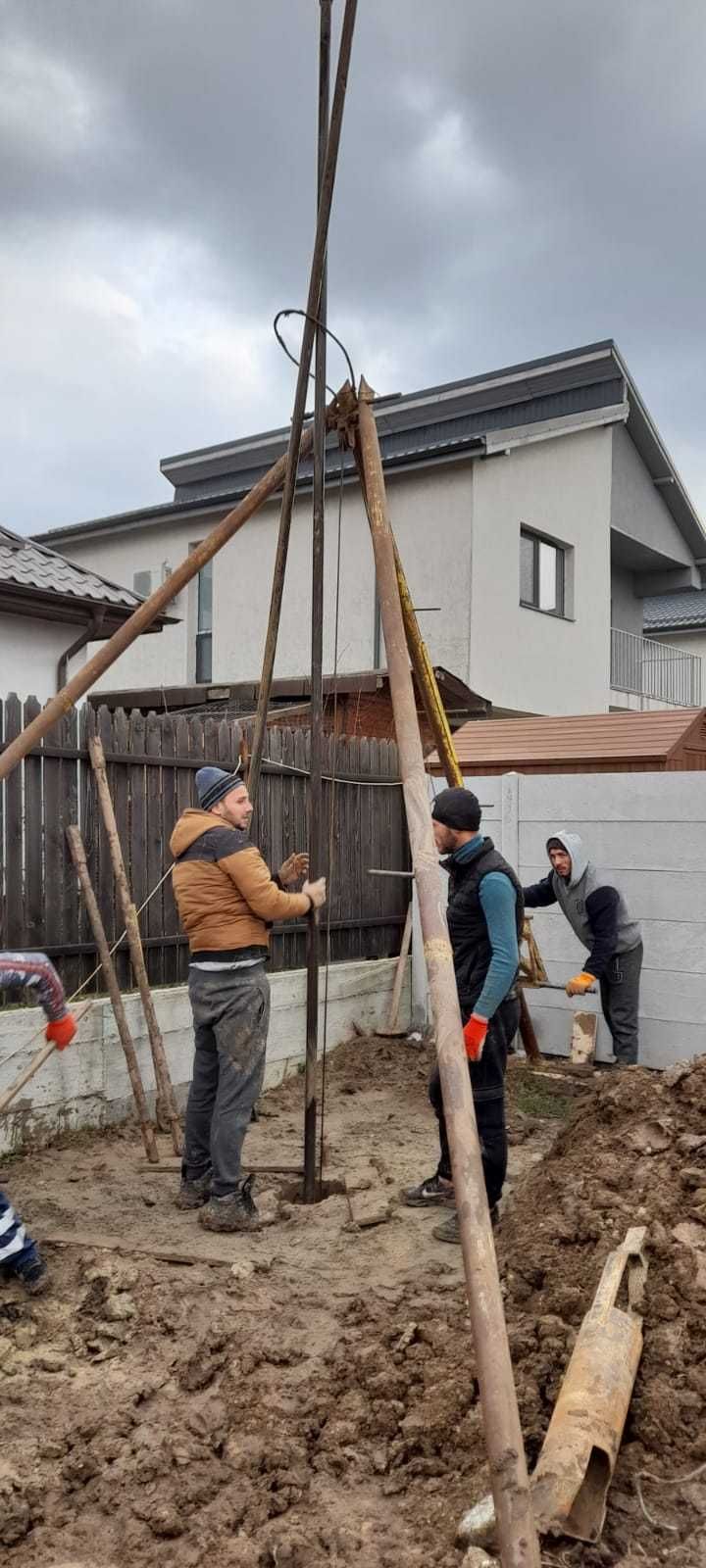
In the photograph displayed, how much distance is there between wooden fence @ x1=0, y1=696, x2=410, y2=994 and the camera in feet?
Result: 20.2

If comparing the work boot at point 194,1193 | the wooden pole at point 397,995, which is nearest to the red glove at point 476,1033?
the work boot at point 194,1193

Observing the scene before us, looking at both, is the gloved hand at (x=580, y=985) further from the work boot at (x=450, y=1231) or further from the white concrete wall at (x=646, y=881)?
the work boot at (x=450, y=1231)

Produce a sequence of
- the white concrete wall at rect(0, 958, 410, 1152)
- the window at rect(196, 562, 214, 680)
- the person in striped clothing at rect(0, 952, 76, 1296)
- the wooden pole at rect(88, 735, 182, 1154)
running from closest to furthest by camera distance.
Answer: the person in striped clothing at rect(0, 952, 76, 1296), the white concrete wall at rect(0, 958, 410, 1152), the wooden pole at rect(88, 735, 182, 1154), the window at rect(196, 562, 214, 680)

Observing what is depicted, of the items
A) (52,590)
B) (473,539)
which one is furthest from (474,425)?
(52,590)

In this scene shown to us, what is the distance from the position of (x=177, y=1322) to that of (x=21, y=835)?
9.46 feet

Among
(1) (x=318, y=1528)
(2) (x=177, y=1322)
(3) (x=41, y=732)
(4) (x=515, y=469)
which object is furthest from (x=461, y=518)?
(1) (x=318, y=1528)

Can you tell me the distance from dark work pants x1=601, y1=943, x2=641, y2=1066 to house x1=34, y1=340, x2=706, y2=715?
814cm

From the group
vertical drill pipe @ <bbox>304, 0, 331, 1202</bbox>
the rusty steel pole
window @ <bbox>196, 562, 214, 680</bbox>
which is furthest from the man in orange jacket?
window @ <bbox>196, 562, 214, 680</bbox>

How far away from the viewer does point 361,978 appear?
8.60 m

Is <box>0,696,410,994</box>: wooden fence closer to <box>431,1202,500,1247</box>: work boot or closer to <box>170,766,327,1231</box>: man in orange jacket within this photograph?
Result: <box>170,766,327,1231</box>: man in orange jacket

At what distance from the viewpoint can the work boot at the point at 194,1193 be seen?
5.29 m

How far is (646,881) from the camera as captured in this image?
770 centimetres

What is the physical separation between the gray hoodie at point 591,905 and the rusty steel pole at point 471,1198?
3624 mm

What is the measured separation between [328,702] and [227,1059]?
27.3 feet
